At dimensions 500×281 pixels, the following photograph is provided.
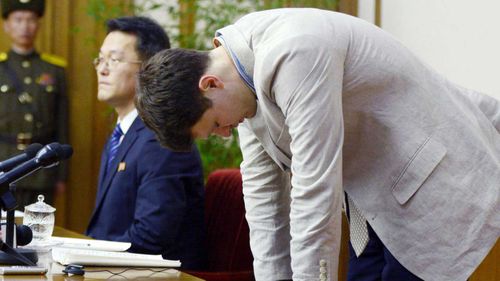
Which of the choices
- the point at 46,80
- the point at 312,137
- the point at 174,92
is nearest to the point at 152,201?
the point at 174,92

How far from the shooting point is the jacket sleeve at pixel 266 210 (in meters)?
2.23

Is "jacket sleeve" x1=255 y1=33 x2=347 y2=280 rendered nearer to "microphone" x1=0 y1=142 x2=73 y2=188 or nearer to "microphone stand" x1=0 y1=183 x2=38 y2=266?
"microphone" x1=0 y1=142 x2=73 y2=188

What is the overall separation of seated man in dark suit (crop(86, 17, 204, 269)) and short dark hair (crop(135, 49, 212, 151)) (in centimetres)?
103

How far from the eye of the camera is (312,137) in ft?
5.92

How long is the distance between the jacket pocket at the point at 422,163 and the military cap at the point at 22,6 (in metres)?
3.39

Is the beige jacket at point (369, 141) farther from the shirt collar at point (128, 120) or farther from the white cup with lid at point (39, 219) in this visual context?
the shirt collar at point (128, 120)

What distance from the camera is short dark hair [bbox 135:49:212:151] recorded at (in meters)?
1.93

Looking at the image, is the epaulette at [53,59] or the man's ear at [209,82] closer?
the man's ear at [209,82]

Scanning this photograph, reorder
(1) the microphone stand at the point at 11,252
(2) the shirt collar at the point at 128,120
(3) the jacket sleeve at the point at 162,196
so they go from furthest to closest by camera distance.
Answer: (2) the shirt collar at the point at 128,120, (3) the jacket sleeve at the point at 162,196, (1) the microphone stand at the point at 11,252

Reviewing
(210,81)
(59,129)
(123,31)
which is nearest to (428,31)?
(123,31)

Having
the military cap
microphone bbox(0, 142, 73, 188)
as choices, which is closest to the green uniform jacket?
the military cap

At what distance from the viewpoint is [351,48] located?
76.5 inches

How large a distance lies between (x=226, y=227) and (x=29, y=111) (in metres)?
2.12

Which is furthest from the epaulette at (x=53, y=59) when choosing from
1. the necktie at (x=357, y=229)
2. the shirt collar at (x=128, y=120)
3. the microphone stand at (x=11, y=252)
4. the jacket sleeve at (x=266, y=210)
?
the necktie at (x=357, y=229)
